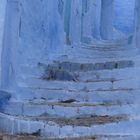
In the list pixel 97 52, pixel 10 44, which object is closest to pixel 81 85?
pixel 10 44

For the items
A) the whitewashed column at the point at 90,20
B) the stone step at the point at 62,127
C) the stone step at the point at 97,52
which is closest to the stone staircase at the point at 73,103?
the stone step at the point at 62,127

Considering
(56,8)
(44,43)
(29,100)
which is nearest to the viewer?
(29,100)

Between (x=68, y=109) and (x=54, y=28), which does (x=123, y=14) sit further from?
(x=68, y=109)

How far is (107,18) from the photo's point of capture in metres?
14.5

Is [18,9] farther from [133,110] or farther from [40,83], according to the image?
[133,110]

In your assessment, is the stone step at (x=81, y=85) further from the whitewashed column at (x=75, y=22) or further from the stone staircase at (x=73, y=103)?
the whitewashed column at (x=75, y=22)

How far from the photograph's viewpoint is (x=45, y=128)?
4090 mm

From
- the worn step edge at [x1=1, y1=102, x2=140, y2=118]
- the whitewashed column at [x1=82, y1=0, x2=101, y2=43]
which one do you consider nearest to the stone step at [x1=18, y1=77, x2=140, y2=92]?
the worn step edge at [x1=1, y1=102, x2=140, y2=118]

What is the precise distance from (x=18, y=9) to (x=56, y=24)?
3.51 m

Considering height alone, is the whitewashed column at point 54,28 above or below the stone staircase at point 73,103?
above

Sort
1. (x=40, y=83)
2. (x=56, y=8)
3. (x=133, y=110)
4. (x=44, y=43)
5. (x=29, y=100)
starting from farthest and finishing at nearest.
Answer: (x=56, y=8)
(x=44, y=43)
(x=40, y=83)
(x=29, y=100)
(x=133, y=110)

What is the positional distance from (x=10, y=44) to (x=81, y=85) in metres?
1.54

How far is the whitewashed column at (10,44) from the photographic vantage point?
477cm

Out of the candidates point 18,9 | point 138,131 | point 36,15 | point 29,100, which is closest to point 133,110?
point 138,131
